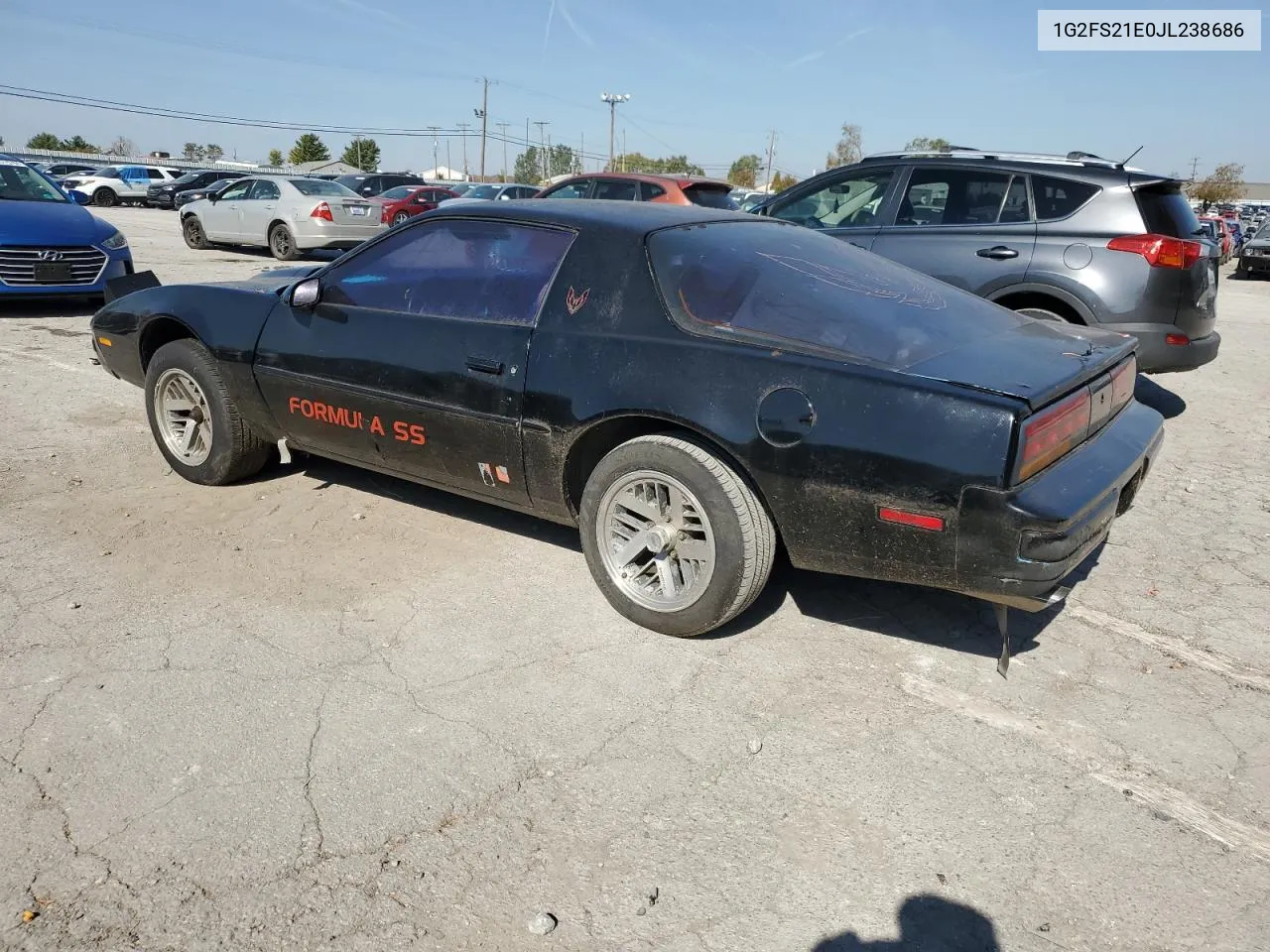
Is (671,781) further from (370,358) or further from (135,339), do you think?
(135,339)

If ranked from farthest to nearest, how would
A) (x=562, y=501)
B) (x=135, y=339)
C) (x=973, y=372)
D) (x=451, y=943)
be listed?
(x=135, y=339), (x=562, y=501), (x=973, y=372), (x=451, y=943)

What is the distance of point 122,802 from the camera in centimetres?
246

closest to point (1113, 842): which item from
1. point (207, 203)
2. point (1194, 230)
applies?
point (1194, 230)

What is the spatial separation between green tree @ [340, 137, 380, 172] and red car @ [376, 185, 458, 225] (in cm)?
7122

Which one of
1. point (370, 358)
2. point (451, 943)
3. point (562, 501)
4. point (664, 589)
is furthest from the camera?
point (370, 358)

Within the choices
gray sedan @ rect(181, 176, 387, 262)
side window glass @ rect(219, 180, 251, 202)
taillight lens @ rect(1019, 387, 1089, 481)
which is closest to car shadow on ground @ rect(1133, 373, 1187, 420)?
taillight lens @ rect(1019, 387, 1089, 481)

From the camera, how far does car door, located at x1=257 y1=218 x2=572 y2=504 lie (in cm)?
363

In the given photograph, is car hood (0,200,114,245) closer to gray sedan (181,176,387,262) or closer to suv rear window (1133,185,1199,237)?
gray sedan (181,176,387,262)

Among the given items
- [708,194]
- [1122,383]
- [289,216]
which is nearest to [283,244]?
[289,216]

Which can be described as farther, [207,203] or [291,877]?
[207,203]

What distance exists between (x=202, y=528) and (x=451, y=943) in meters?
2.81

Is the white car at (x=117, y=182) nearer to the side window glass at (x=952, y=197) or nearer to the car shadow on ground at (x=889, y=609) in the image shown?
the side window glass at (x=952, y=197)

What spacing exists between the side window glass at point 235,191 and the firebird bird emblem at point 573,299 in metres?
15.2

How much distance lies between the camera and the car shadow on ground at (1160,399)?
23.0 ft
